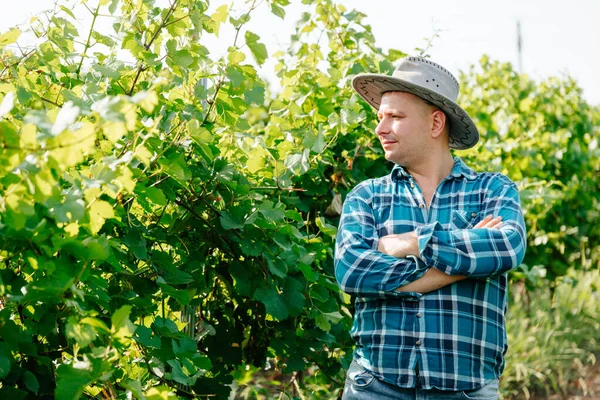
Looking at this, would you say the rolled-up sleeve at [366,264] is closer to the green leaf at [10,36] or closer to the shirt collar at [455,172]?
the shirt collar at [455,172]

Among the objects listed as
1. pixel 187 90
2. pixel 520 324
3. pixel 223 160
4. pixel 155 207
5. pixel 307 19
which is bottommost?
pixel 520 324

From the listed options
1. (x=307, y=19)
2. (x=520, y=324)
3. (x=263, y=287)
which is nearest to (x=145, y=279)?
(x=263, y=287)

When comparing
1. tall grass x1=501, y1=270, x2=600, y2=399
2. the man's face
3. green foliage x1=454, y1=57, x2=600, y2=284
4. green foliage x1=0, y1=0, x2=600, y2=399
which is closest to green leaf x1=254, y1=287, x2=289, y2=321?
green foliage x1=0, y1=0, x2=600, y2=399

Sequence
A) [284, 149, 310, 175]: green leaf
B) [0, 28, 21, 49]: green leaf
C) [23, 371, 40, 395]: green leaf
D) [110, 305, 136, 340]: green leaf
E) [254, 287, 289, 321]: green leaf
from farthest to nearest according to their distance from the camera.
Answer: [284, 149, 310, 175]: green leaf, [254, 287, 289, 321]: green leaf, [0, 28, 21, 49]: green leaf, [23, 371, 40, 395]: green leaf, [110, 305, 136, 340]: green leaf

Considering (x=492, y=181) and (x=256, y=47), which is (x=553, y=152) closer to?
(x=492, y=181)

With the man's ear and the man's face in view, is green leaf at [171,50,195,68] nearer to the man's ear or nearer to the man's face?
the man's face

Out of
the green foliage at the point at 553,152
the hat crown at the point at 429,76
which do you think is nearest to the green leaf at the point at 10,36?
the hat crown at the point at 429,76

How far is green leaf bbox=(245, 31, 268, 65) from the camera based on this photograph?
93.7 inches

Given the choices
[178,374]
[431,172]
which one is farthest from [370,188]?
[178,374]

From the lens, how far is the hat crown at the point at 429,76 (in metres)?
2.49

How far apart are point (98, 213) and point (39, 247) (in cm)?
13

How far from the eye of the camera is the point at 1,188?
56.6 inches

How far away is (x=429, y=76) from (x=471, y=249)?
0.64 meters

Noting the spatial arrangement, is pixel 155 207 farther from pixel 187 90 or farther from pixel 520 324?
pixel 520 324
